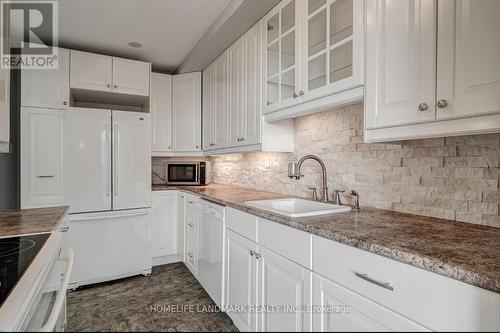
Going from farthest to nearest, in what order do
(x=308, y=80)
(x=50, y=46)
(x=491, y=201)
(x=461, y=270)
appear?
(x=50, y=46) < (x=308, y=80) < (x=491, y=201) < (x=461, y=270)

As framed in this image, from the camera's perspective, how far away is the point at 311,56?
5.24ft

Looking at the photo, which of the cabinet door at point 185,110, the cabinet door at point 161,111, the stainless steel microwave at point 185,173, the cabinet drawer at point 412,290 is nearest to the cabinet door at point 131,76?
the cabinet door at point 161,111

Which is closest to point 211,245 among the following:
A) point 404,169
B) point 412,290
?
point 404,169

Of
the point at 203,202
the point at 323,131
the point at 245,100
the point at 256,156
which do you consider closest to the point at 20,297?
the point at 203,202

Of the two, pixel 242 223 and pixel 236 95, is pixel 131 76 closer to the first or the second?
pixel 236 95

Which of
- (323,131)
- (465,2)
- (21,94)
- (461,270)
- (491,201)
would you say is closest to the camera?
(461,270)

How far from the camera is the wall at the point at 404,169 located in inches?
43.9

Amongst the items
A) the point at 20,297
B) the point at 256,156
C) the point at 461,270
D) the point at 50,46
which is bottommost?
the point at 20,297

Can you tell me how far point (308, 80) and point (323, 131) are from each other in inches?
17.2

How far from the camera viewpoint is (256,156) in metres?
2.73

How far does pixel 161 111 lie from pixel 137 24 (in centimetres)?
116

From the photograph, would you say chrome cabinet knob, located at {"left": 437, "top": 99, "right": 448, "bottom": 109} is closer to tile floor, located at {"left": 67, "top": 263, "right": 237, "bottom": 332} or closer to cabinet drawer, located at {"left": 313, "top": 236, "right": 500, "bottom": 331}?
cabinet drawer, located at {"left": 313, "top": 236, "right": 500, "bottom": 331}

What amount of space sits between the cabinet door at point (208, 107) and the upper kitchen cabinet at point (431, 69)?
207cm

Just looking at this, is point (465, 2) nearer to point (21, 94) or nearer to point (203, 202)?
point (203, 202)
